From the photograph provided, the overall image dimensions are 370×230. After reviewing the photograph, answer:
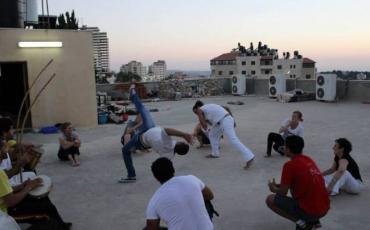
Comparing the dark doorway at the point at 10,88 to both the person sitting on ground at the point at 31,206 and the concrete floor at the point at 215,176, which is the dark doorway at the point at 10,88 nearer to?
the concrete floor at the point at 215,176

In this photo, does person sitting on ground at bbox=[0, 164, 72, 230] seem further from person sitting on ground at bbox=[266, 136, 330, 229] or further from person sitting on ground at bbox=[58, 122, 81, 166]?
person sitting on ground at bbox=[58, 122, 81, 166]

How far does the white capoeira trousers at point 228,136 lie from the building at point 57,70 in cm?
554

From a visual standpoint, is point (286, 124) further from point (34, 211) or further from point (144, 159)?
point (34, 211)

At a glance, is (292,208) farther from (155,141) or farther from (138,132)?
(138,132)

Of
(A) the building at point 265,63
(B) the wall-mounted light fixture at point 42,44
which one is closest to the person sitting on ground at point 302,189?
(B) the wall-mounted light fixture at point 42,44

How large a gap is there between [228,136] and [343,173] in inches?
96.7

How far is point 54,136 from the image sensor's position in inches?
438

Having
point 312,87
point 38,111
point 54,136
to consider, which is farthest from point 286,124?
point 312,87

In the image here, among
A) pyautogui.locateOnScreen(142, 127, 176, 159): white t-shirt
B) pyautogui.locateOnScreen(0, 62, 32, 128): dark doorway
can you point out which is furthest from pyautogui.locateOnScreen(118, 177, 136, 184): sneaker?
pyautogui.locateOnScreen(0, 62, 32, 128): dark doorway

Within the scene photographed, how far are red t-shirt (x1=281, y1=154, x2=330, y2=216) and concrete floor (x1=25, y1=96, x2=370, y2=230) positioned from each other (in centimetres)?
68

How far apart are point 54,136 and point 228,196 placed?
6.56m

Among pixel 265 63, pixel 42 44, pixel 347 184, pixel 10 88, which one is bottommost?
pixel 347 184

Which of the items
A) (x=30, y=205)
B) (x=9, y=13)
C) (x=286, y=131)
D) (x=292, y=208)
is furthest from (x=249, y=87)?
(x=30, y=205)

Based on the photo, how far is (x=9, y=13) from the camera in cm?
1245
